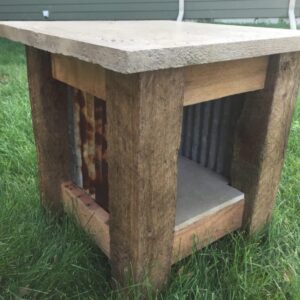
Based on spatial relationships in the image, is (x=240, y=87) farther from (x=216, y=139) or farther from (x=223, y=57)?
(x=216, y=139)

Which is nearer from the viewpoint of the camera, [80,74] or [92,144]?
[80,74]

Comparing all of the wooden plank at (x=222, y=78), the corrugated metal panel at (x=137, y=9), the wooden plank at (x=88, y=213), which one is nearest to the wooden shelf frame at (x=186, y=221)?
the wooden plank at (x=88, y=213)

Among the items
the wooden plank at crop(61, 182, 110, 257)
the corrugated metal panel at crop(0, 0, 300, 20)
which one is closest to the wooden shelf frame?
the wooden plank at crop(61, 182, 110, 257)

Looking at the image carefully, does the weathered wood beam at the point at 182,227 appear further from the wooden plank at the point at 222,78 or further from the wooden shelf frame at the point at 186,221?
the wooden plank at the point at 222,78

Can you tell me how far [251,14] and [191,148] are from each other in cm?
599

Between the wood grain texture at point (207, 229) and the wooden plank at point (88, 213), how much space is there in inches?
9.8

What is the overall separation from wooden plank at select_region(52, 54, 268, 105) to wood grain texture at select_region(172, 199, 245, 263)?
47 cm

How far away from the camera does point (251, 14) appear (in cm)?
720

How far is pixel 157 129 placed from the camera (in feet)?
3.47

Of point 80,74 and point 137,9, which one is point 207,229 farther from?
point 137,9

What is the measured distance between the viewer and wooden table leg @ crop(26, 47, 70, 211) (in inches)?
59.4

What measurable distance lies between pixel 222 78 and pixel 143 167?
37cm

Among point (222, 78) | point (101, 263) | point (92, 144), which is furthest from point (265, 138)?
point (101, 263)

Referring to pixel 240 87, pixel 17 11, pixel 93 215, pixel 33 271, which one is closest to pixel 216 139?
pixel 240 87
